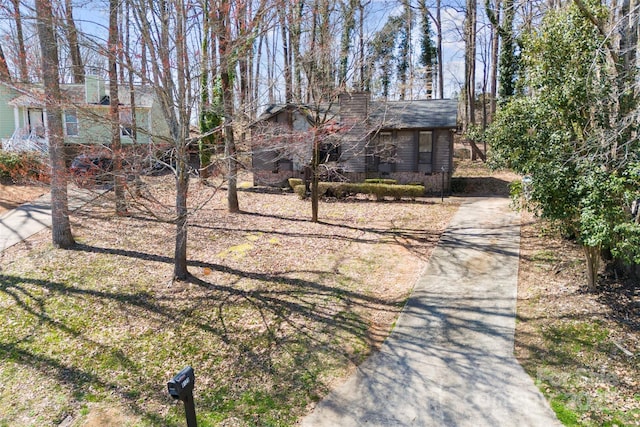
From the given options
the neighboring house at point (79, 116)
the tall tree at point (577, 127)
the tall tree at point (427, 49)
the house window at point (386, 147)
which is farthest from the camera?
the tall tree at point (427, 49)

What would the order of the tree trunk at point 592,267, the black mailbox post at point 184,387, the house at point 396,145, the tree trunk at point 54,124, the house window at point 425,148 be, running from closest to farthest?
the black mailbox post at point 184,387
the tree trunk at point 592,267
the tree trunk at point 54,124
the house at point 396,145
the house window at point 425,148

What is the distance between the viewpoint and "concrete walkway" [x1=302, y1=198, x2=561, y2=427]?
5570mm

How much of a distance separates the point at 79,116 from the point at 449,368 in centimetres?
808

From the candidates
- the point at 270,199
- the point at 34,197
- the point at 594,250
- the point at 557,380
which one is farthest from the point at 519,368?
the point at 34,197

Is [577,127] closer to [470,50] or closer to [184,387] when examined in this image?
[184,387]

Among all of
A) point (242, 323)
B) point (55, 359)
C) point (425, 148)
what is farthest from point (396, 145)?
point (55, 359)

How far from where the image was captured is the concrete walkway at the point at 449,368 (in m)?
5.57

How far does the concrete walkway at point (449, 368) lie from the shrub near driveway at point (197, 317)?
0.42 meters

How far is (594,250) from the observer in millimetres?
8453

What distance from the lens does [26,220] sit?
13.9 meters

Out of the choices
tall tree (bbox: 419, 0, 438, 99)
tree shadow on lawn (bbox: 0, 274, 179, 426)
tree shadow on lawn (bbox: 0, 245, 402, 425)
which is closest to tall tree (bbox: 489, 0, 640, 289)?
tree shadow on lawn (bbox: 0, 245, 402, 425)

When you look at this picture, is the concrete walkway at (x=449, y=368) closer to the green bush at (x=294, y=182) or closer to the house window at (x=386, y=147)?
the green bush at (x=294, y=182)

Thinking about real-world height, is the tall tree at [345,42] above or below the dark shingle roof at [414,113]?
above

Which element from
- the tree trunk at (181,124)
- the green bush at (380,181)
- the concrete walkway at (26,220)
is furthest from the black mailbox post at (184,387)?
the green bush at (380,181)
